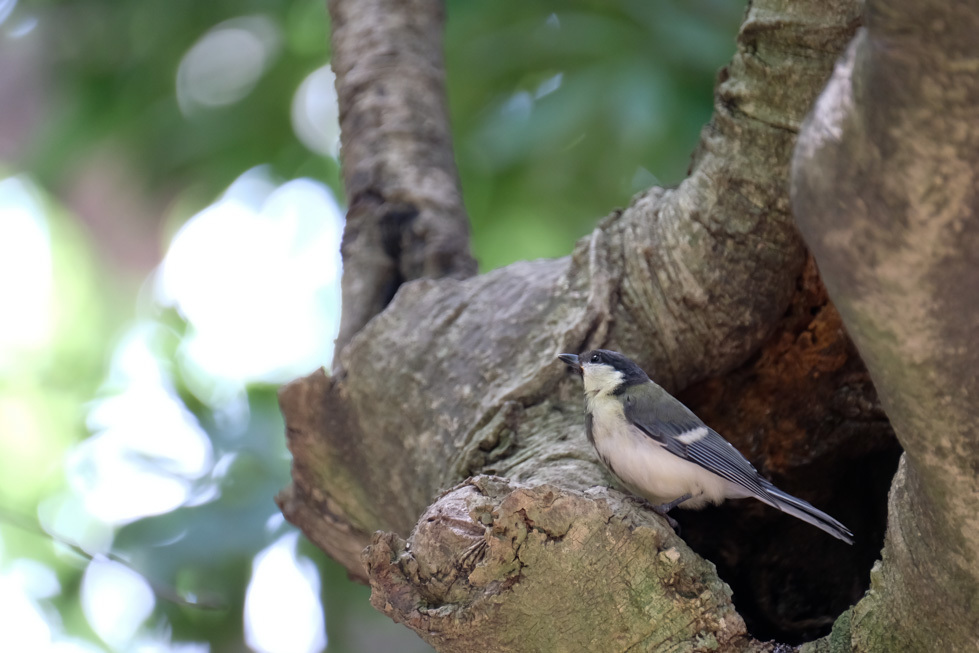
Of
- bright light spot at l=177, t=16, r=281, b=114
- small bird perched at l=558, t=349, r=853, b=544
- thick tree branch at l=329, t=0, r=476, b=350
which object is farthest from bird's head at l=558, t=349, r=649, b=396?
bright light spot at l=177, t=16, r=281, b=114

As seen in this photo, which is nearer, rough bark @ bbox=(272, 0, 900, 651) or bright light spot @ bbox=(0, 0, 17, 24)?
rough bark @ bbox=(272, 0, 900, 651)

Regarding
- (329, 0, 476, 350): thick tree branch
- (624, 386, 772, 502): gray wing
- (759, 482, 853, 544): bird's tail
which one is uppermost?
(329, 0, 476, 350): thick tree branch

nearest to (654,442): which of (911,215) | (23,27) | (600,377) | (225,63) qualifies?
(600,377)

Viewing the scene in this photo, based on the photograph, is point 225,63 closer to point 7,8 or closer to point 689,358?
point 7,8

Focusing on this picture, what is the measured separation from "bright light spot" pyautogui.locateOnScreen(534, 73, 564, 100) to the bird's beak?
67.2 inches

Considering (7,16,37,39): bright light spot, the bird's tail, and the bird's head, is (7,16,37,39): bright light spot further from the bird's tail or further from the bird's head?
the bird's tail

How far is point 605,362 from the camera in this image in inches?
92.6

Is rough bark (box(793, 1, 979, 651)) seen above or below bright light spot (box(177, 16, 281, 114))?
below

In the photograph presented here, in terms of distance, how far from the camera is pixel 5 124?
4.42 m

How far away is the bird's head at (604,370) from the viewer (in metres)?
2.34

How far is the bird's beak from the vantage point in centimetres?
233

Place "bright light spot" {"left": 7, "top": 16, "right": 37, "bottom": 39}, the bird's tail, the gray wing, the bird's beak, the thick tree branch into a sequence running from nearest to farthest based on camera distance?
the bird's tail → the gray wing → the bird's beak → the thick tree branch → "bright light spot" {"left": 7, "top": 16, "right": 37, "bottom": 39}

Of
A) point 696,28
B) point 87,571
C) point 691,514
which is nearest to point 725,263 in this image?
point 691,514

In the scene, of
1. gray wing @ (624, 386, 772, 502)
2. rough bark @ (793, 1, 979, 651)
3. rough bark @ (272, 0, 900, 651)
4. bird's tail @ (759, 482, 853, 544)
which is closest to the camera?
rough bark @ (793, 1, 979, 651)
